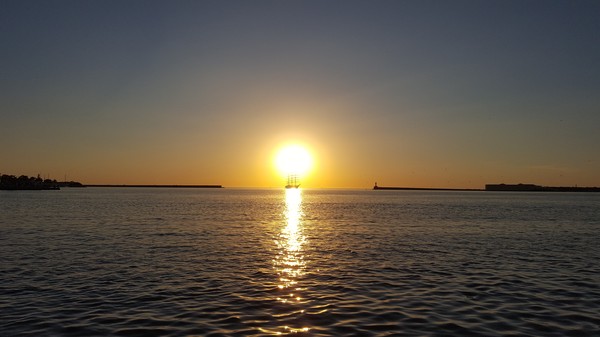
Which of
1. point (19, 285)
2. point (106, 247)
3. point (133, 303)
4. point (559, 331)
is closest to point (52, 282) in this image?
point (19, 285)

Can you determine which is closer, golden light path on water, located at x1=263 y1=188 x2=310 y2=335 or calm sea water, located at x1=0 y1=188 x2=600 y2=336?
calm sea water, located at x1=0 y1=188 x2=600 y2=336

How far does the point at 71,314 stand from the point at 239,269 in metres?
12.5

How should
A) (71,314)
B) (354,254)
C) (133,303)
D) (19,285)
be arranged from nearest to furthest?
1. (71,314)
2. (133,303)
3. (19,285)
4. (354,254)

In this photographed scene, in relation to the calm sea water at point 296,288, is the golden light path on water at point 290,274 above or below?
below

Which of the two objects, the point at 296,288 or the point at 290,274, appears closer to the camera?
the point at 296,288

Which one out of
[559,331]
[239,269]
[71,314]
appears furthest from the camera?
[239,269]

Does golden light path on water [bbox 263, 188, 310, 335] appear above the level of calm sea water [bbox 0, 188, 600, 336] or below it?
below

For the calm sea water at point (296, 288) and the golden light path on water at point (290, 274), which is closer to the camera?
the calm sea water at point (296, 288)

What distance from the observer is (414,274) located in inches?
1097

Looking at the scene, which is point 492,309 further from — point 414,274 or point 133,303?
point 133,303

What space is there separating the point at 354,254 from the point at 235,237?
57.3ft

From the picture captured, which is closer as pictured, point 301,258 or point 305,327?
point 305,327

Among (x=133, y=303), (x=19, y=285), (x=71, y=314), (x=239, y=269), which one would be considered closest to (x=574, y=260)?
(x=239, y=269)

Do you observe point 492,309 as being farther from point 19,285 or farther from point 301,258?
point 19,285
